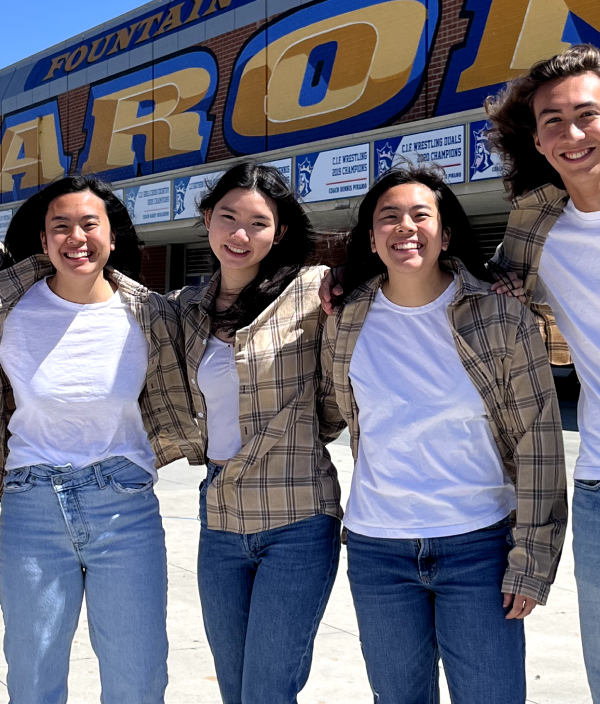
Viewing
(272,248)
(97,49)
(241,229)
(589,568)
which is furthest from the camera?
(97,49)

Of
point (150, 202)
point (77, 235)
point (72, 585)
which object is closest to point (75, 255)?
point (77, 235)

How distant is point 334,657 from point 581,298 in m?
2.41

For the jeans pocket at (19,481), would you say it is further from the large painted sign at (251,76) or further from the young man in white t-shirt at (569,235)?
the large painted sign at (251,76)

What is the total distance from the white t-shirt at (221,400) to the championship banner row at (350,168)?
8263mm

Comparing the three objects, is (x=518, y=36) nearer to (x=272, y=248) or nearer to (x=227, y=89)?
(x=227, y=89)

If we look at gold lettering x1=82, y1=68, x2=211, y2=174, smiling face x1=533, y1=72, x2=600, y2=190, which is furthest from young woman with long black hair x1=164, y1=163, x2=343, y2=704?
gold lettering x1=82, y1=68, x2=211, y2=174

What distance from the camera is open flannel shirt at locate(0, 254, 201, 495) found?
3076mm

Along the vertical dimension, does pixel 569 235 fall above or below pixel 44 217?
below

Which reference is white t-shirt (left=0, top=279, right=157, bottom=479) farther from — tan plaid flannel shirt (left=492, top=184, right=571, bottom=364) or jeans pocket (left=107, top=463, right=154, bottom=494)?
tan plaid flannel shirt (left=492, top=184, right=571, bottom=364)

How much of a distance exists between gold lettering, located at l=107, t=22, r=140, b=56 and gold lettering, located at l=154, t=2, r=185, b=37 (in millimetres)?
1000

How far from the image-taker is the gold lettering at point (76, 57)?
22544 mm

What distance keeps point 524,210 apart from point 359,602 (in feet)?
4.67

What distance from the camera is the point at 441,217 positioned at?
9.30 feet

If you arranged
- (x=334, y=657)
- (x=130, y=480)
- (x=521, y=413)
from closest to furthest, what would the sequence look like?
(x=521, y=413) < (x=130, y=480) < (x=334, y=657)
